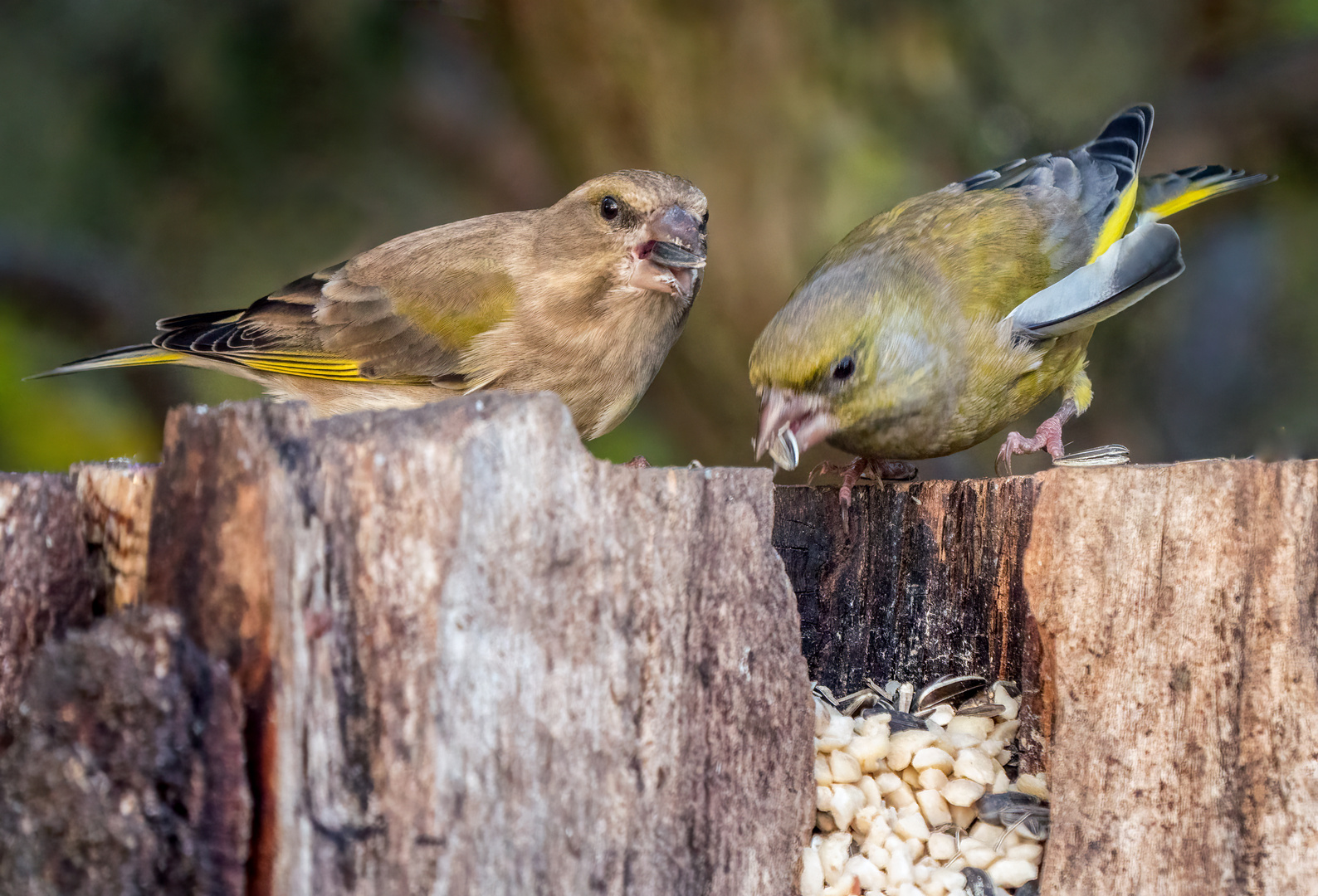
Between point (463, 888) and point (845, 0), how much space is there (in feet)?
13.4

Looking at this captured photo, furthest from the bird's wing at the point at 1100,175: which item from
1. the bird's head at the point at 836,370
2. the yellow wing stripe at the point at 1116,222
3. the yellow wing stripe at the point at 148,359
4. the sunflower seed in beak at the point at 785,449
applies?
the yellow wing stripe at the point at 148,359

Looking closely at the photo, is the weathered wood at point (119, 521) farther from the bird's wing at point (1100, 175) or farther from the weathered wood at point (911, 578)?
the bird's wing at point (1100, 175)

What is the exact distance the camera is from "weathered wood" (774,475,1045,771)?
2461 mm

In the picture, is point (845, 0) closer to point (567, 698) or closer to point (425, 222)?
point (425, 222)

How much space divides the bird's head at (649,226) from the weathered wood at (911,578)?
2.35 feet

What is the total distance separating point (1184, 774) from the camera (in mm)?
2014

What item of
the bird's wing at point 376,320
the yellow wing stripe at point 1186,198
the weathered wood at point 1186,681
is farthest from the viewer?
the yellow wing stripe at point 1186,198

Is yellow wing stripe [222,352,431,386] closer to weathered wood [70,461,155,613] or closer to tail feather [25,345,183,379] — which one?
tail feather [25,345,183,379]

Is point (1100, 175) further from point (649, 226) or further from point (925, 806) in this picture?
point (925, 806)

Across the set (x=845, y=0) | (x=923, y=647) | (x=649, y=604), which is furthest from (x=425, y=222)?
(x=649, y=604)

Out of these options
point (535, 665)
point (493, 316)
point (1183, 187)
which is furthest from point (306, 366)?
point (1183, 187)

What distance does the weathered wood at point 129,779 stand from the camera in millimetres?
1396

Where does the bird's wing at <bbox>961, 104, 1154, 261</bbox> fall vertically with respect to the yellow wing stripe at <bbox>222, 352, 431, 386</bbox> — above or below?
above

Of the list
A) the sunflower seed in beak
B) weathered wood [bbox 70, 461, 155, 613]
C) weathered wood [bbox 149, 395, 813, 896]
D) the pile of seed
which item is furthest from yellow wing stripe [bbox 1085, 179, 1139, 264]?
weathered wood [bbox 70, 461, 155, 613]
